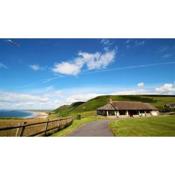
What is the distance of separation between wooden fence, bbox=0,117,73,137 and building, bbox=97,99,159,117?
26.6 feet

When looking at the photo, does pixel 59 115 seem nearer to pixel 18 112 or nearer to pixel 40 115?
pixel 40 115

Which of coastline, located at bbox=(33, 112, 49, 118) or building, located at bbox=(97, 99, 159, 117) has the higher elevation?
building, located at bbox=(97, 99, 159, 117)

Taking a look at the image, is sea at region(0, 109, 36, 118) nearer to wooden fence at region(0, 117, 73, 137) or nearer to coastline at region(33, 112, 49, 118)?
coastline at region(33, 112, 49, 118)

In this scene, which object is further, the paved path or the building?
the building

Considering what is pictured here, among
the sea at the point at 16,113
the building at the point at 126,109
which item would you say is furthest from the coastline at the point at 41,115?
the building at the point at 126,109

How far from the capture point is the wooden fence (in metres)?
8.59

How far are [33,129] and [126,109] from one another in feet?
51.7

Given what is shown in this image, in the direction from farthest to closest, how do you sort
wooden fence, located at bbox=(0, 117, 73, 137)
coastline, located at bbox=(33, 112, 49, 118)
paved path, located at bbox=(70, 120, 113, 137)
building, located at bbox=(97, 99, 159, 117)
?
building, located at bbox=(97, 99, 159, 117) → coastline, located at bbox=(33, 112, 49, 118) → paved path, located at bbox=(70, 120, 113, 137) → wooden fence, located at bbox=(0, 117, 73, 137)

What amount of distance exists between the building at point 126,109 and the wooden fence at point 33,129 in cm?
811

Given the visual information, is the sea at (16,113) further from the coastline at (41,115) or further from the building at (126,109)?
the building at (126,109)

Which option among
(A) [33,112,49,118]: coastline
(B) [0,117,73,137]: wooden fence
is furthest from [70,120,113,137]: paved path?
(A) [33,112,49,118]: coastline

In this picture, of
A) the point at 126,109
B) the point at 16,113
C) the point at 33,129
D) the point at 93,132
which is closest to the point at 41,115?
the point at 16,113

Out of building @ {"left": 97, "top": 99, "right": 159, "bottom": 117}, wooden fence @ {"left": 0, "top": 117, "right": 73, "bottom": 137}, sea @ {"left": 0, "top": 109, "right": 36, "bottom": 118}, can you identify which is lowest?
wooden fence @ {"left": 0, "top": 117, "right": 73, "bottom": 137}
